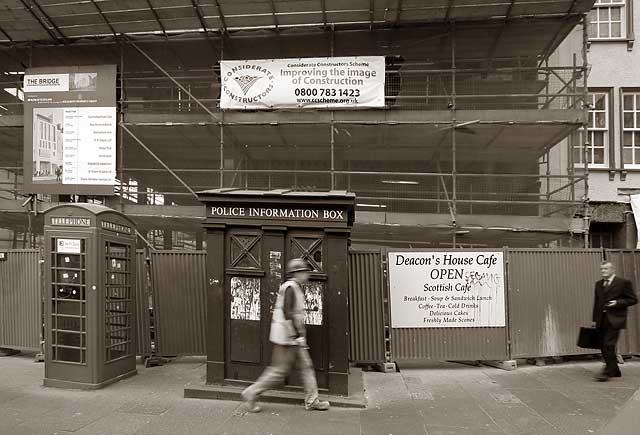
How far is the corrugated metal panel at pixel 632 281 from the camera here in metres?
9.64

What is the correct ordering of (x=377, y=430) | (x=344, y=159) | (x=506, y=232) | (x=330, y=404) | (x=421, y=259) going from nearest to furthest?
(x=377, y=430), (x=330, y=404), (x=421, y=259), (x=506, y=232), (x=344, y=159)

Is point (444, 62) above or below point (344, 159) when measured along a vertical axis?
above

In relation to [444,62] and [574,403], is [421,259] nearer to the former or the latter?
[574,403]

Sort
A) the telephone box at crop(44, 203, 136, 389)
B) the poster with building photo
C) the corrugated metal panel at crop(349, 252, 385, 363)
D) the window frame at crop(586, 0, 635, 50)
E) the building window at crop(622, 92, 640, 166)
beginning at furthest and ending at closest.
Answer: the window frame at crop(586, 0, 635, 50) < the building window at crop(622, 92, 640, 166) < the poster with building photo < the corrugated metal panel at crop(349, 252, 385, 363) < the telephone box at crop(44, 203, 136, 389)

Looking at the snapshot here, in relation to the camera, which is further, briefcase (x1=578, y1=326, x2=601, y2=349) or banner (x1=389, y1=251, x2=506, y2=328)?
banner (x1=389, y1=251, x2=506, y2=328)

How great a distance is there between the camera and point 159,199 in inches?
846

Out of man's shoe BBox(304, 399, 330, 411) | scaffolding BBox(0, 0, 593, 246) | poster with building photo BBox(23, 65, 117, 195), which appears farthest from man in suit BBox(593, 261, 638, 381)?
poster with building photo BBox(23, 65, 117, 195)

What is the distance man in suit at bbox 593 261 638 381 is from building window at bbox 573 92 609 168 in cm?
1027

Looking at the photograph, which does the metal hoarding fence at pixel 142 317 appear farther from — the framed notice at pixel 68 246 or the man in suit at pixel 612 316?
the man in suit at pixel 612 316

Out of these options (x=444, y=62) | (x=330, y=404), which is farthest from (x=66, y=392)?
(x=444, y=62)

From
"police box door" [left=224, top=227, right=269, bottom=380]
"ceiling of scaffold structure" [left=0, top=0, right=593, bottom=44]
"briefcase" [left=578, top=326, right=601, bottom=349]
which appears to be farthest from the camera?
"ceiling of scaffold structure" [left=0, top=0, right=593, bottom=44]

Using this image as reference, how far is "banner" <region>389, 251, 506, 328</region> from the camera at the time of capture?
9.16 m

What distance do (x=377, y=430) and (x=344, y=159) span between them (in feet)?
40.1

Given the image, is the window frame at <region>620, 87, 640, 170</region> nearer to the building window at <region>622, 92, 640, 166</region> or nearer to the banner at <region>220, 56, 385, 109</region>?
the building window at <region>622, 92, 640, 166</region>
